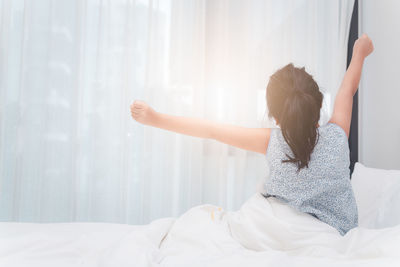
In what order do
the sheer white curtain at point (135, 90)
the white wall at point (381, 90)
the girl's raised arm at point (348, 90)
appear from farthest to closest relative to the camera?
the sheer white curtain at point (135, 90) → the white wall at point (381, 90) → the girl's raised arm at point (348, 90)

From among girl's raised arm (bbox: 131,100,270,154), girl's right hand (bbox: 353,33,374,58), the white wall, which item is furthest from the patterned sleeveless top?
the white wall

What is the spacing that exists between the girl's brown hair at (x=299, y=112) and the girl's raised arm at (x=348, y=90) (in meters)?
0.12

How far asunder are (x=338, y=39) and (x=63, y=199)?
7.82ft

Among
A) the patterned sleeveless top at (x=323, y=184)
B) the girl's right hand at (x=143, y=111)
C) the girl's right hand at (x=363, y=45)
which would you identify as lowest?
the patterned sleeveless top at (x=323, y=184)

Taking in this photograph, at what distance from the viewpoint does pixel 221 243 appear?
0.87 m

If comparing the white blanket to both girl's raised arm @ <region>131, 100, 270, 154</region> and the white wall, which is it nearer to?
girl's raised arm @ <region>131, 100, 270, 154</region>

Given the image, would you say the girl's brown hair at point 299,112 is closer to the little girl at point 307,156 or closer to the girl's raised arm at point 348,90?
the little girl at point 307,156

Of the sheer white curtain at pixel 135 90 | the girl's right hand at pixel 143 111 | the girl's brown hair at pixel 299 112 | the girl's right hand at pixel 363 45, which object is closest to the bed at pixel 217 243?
the girl's brown hair at pixel 299 112

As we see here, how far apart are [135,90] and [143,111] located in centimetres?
113

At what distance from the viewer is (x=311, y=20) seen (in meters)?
2.45

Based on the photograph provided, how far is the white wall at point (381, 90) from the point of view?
186 cm

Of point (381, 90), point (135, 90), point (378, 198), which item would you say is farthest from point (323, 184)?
point (135, 90)

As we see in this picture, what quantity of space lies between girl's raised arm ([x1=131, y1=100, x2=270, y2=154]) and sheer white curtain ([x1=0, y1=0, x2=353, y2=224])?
3.52ft

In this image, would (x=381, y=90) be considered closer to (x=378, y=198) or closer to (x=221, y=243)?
(x=378, y=198)
